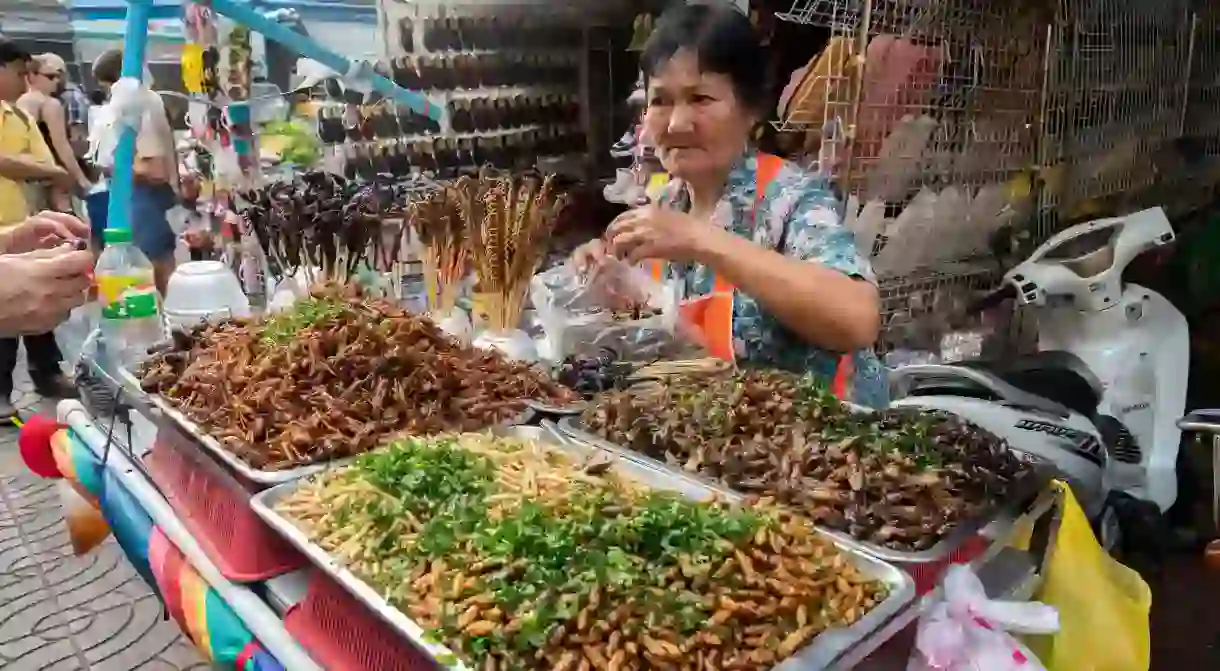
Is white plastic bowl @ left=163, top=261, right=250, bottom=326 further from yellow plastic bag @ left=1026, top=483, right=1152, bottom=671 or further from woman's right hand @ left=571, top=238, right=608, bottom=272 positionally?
yellow plastic bag @ left=1026, top=483, right=1152, bottom=671

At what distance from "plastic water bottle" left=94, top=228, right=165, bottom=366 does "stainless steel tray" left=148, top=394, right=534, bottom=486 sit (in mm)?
518

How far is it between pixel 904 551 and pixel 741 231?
85 centimetres

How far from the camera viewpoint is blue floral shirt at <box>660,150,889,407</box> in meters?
1.51

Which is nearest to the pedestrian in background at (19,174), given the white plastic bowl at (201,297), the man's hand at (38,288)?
the white plastic bowl at (201,297)

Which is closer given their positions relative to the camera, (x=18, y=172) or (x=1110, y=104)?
(x=1110, y=104)

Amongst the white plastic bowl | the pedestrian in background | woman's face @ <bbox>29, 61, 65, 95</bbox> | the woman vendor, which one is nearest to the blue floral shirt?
the woman vendor

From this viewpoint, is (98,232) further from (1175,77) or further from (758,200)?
(1175,77)

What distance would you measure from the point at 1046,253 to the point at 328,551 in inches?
88.4

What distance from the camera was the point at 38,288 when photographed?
65.0 inches

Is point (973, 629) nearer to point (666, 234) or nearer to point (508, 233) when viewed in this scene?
point (666, 234)

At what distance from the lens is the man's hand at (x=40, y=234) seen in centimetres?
210

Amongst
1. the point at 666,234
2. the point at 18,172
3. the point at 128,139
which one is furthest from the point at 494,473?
the point at 18,172

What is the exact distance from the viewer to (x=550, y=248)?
5.95 ft

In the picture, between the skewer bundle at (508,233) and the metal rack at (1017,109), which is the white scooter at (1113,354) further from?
the skewer bundle at (508,233)
